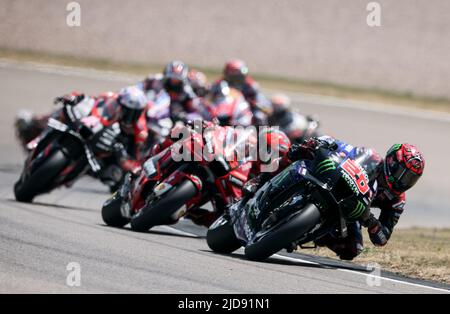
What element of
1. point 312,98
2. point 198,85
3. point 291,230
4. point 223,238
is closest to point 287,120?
point 198,85

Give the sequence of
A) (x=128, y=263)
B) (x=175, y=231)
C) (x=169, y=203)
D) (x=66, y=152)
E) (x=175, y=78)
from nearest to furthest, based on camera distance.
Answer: (x=128, y=263)
(x=169, y=203)
(x=175, y=231)
(x=66, y=152)
(x=175, y=78)

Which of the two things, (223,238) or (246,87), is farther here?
(246,87)

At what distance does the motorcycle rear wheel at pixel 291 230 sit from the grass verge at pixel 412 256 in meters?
1.42

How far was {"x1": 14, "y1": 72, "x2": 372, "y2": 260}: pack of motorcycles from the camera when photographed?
355 inches

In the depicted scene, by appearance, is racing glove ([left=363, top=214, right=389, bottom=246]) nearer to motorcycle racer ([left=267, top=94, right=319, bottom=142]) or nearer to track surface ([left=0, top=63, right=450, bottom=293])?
track surface ([left=0, top=63, right=450, bottom=293])

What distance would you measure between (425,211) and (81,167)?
638cm

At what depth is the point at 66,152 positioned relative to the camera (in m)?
13.1

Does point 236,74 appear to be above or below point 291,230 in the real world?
below

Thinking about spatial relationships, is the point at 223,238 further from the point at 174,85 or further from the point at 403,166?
the point at 174,85

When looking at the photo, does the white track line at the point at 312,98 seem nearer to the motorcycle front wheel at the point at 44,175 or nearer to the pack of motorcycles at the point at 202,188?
the pack of motorcycles at the point at 202,188

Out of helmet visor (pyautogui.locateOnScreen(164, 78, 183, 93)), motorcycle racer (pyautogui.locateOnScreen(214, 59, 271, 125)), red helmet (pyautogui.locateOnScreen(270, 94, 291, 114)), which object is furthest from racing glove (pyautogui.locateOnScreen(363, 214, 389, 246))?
motorcycle racer (pyautogui.locateOnScreen(214, 59, 271, 125))

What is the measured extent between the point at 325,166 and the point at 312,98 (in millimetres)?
17530

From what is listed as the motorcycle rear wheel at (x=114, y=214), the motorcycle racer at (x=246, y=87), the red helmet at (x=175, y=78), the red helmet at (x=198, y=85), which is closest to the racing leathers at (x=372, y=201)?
the motorcycle rear wheel at (x=114, y=214)
